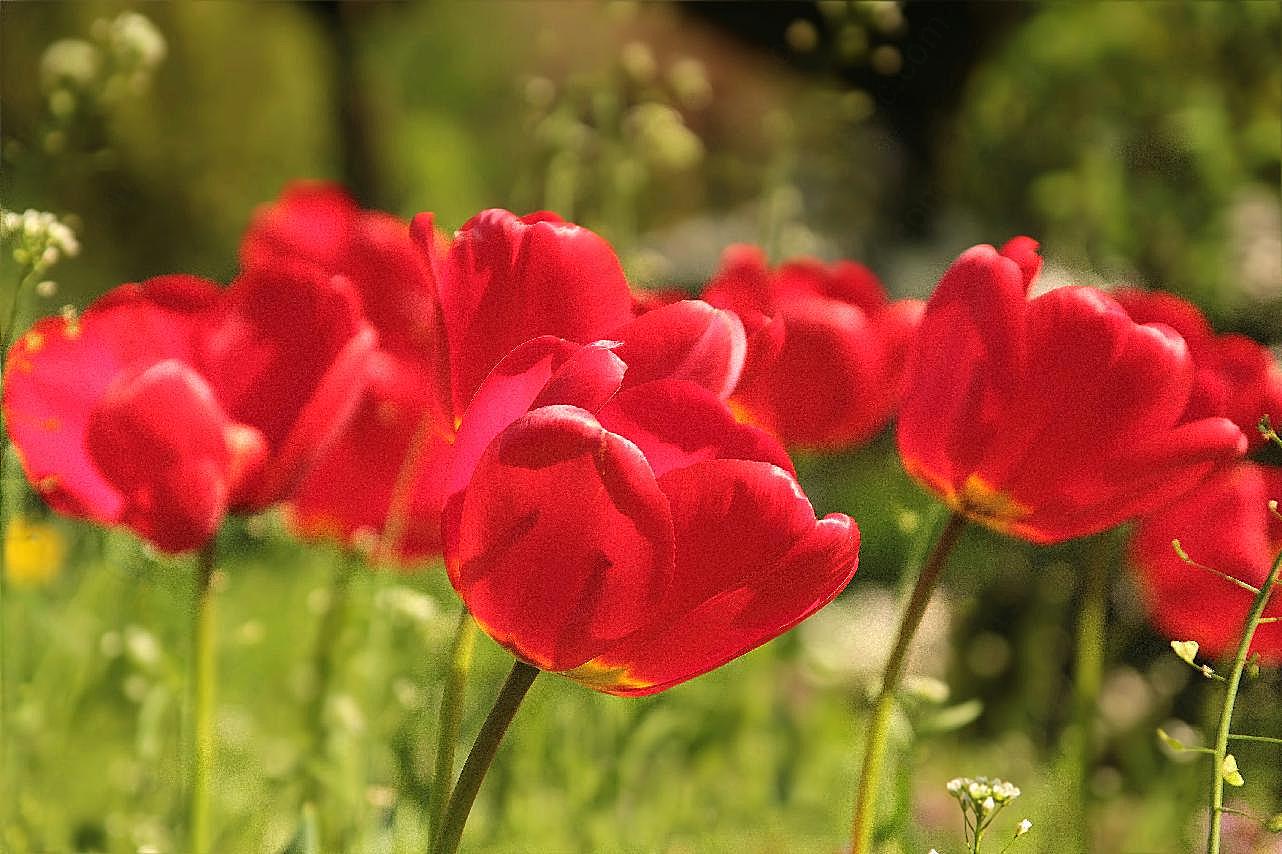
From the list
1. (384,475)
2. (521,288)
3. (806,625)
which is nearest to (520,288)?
(521,288)

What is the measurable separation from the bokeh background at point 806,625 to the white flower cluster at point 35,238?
0.51 feet

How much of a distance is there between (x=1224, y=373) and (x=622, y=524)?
380 mm

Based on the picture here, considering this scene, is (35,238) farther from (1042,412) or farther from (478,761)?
(1042,412)

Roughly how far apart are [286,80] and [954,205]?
4694 millimetres

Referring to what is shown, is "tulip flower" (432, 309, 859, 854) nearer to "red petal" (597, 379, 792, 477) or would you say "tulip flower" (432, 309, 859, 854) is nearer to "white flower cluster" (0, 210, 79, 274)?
"red petal" (597, 379, 792, 477)

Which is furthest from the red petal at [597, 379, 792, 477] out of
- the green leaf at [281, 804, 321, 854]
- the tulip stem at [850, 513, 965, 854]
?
the green leaf at [281, 804, 321, 854]

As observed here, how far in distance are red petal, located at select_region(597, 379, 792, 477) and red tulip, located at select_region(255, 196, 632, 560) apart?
0.22ft

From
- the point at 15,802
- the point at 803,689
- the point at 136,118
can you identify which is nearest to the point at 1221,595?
the point at 15,802

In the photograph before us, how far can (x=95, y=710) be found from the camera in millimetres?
1356

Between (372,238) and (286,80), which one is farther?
(286,80)

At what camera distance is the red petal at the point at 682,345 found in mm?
474

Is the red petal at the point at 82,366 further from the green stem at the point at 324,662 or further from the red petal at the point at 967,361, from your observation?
the red petal at the point at 967,361

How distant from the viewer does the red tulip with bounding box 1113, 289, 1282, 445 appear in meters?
0.59

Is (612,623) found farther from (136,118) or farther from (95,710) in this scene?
(136,118)
